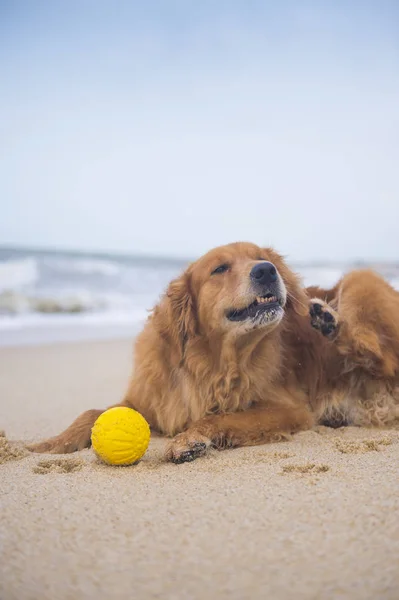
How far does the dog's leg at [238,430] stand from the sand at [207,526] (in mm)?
101

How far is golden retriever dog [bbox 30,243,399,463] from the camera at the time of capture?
3023 mm

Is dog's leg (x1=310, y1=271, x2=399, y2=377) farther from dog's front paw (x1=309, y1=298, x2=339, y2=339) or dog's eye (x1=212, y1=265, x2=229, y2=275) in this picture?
dog's eye (x1=212, y1=265, x2=229, y2=275)

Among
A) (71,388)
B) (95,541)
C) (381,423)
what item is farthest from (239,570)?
(71,388)

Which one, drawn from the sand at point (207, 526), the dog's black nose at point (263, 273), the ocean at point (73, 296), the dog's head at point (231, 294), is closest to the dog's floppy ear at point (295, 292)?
the dog's head at point (231, 294)

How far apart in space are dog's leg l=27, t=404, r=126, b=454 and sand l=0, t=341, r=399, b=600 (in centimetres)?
24

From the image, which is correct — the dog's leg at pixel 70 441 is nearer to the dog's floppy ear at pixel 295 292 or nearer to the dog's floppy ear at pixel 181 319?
the dog's floppy ear at pixel 181 319

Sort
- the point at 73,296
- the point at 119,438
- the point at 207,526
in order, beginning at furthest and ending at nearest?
1. the point at 73,296
2. the point at 119,438
3. the point at 207,526

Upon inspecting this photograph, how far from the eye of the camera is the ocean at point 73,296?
9.23 m

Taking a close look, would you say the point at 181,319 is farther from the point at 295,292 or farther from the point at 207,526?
the point at 207,526

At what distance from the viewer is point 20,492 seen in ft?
6.48

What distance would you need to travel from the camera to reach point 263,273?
303 cm

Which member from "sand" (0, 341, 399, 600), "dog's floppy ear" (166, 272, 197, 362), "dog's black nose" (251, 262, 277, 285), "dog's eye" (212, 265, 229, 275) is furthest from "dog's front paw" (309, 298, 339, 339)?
"sand" (0, 341, 399, 600)

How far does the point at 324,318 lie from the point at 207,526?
6.63ft

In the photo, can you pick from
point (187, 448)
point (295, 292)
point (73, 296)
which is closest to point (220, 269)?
point (295, 292)
